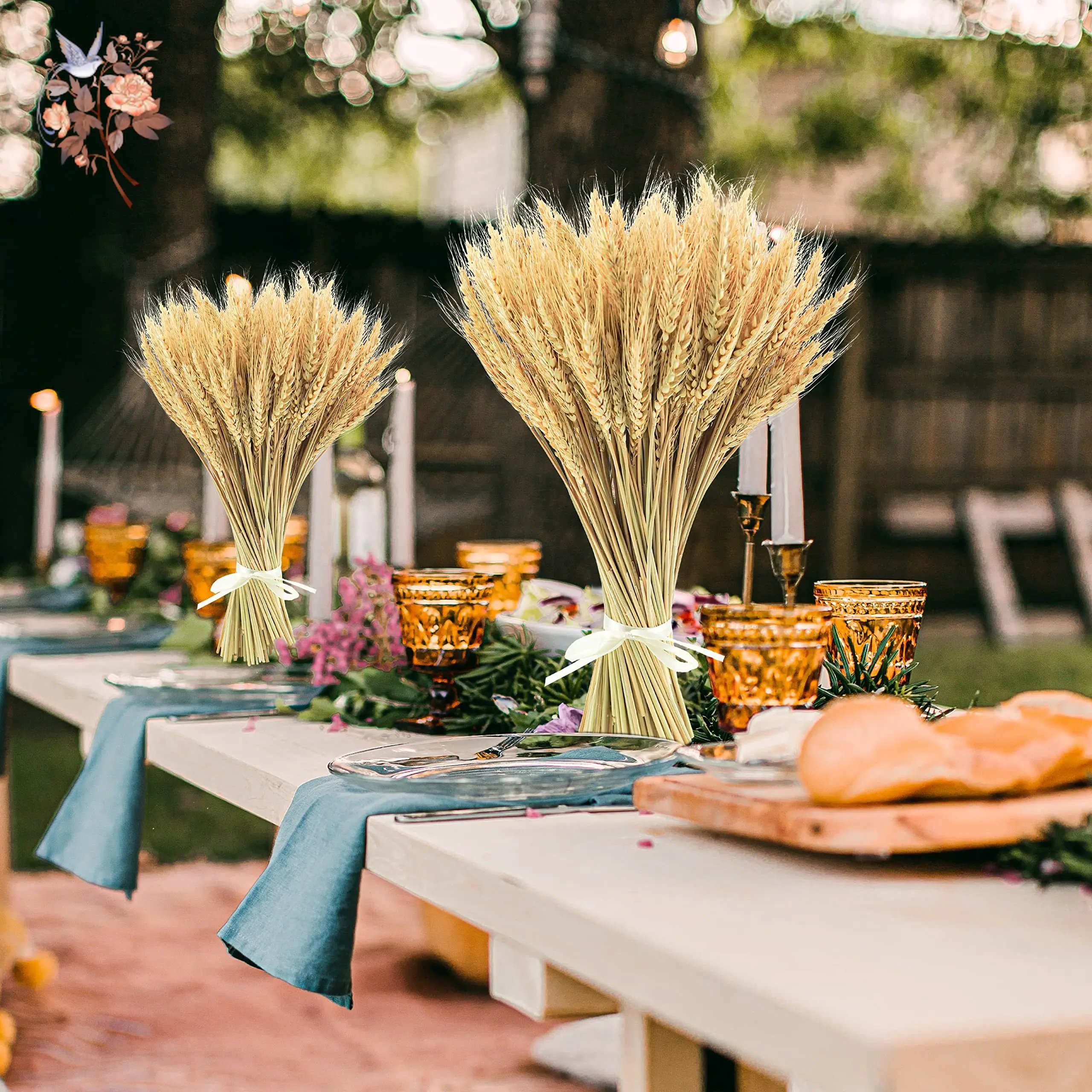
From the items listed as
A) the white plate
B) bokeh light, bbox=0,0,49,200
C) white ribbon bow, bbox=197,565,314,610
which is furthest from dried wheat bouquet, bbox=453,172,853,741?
bokeh light, bbox=0,0,49,200

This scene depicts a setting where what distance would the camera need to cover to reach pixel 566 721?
1527mm

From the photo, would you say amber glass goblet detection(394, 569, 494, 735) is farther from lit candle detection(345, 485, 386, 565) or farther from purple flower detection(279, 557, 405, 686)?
lit candle detection(345, 485, 386, 565)

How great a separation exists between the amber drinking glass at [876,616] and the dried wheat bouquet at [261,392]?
59cm

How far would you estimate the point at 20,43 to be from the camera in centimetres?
604

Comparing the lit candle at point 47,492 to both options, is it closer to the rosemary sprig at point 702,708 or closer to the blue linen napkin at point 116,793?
the blue linen napkin at point 116,793

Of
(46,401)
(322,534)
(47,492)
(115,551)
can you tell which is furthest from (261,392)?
(47,492)

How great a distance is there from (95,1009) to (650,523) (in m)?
2.21

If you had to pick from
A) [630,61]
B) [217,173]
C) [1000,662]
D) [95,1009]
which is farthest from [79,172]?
[217,173]

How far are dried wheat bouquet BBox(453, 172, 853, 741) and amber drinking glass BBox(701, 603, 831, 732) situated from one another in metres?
0.12

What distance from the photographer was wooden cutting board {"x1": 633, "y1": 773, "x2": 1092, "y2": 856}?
99 centimetres

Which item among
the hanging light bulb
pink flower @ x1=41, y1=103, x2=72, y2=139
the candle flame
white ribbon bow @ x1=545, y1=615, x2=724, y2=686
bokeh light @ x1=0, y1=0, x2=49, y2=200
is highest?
bokeh light @ x1=0, y1=0, x2=49, y2=200

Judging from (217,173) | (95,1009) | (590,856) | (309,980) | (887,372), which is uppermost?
(217,173)

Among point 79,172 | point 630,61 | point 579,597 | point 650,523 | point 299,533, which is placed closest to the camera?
point 650,523

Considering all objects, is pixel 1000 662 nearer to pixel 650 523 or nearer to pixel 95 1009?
pixel 95 1009
